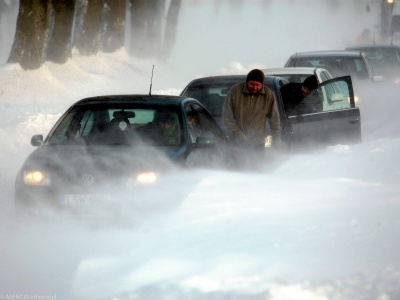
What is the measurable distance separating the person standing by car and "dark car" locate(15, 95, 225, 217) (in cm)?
135

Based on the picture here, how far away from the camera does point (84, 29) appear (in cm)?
3572

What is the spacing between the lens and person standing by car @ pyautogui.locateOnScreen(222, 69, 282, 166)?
44.4 ft

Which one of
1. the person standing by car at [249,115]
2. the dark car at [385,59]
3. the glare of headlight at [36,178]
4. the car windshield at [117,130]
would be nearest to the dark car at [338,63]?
the dark car at [385,59]

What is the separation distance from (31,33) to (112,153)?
17.4 meters

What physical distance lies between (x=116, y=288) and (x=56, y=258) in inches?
44.7

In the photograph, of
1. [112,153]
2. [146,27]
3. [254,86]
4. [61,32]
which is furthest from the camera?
[146,27]

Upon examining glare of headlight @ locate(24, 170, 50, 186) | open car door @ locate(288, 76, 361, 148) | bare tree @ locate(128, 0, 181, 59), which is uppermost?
glare of headlight @ locate(24, 170, 50, 186)

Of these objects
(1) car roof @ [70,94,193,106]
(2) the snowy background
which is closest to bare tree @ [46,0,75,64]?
(2) the snowy background

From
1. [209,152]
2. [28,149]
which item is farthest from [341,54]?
[209,152]

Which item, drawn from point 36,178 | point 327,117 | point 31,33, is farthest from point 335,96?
point 31,33

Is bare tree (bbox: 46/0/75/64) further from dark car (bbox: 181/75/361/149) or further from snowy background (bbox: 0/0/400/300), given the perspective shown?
snowy background (bbox: 0/0/400/300)

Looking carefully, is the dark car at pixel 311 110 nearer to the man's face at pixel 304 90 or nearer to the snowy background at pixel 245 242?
the man's face at pixel 304 90

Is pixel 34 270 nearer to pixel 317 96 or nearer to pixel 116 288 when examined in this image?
pixel 116 288

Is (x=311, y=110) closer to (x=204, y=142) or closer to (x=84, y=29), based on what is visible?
(x=204, y=142)
